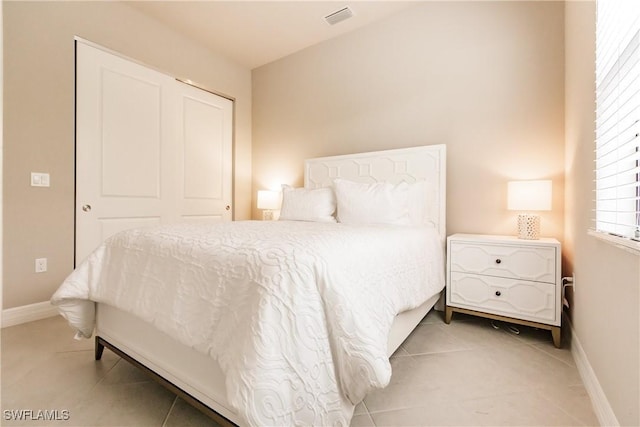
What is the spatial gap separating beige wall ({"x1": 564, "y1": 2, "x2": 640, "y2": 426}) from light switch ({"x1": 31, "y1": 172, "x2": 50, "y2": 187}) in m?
3.65

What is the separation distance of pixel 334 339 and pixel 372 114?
8.49 feet

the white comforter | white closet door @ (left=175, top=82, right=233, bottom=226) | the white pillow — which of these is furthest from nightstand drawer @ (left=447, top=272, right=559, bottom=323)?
white closet door @ (left=175, top=82, right=233, bottom=226)

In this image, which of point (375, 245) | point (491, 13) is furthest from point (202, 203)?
point (491, 13)

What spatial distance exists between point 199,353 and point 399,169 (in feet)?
7.37

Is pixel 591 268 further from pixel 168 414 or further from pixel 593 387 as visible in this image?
pixel 168 414

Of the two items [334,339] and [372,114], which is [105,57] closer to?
[372,114]

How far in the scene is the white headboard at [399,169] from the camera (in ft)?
8.82

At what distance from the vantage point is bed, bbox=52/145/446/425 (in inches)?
40.1

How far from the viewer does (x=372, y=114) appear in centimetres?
321

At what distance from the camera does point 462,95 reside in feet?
8.91

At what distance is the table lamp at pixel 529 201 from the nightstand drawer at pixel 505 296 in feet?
1.21

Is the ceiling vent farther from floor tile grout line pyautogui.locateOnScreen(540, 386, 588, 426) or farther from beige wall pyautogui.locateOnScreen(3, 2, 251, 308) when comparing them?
floor tile grout line pyautogui.locateOnScreen(540, 386, 588, 426)

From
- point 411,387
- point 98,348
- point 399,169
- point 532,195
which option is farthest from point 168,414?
point 532,195

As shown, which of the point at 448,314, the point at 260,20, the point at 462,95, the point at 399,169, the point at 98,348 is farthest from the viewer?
the point at 260,20
